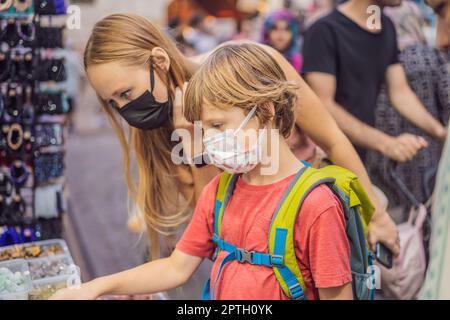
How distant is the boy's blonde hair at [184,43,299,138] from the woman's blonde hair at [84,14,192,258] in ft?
0.71

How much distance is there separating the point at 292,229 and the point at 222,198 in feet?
0.67

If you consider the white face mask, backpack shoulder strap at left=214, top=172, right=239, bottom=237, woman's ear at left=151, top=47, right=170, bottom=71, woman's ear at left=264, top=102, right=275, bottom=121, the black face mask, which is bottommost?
backpack shoulder strap at left=214, top=172, right=239, bottom=237

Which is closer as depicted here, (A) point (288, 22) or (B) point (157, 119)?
(B) point (157, 119)

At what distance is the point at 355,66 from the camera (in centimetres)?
179

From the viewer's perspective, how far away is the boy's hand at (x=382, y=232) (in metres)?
1.59

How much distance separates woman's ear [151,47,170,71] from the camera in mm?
1424

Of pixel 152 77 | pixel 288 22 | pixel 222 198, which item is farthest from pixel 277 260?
pixel 288 22

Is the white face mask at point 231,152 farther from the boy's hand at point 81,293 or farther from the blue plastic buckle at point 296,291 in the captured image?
the boy's hand at point 81,293

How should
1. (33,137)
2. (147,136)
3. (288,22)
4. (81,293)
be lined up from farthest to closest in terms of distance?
(288,22) < (33,137) < (147,136) < (81,293)

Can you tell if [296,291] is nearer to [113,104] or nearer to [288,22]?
[113,104]

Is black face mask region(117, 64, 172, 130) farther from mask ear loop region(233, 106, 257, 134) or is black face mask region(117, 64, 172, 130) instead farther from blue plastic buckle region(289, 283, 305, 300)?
blue plastic buckle region(289, 283, 305, 300)

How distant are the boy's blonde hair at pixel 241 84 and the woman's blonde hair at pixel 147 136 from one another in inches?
8.5

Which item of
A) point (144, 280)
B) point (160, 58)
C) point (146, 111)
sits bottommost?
point (144, 280)

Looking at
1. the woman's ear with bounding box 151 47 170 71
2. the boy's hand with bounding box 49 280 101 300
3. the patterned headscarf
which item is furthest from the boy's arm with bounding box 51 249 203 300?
the patterned headscarf
